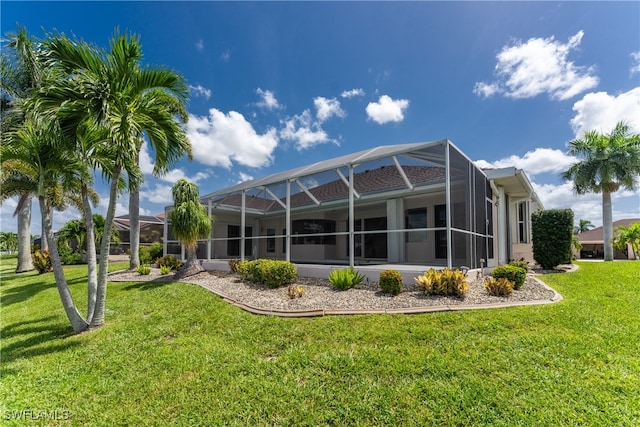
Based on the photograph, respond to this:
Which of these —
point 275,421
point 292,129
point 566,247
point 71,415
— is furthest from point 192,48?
point 566,247

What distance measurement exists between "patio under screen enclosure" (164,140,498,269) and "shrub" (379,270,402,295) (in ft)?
4.40

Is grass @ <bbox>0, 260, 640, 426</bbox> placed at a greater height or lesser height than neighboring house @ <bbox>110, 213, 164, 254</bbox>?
lesser

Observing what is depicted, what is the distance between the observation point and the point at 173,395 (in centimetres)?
366

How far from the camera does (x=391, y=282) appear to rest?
6.84m

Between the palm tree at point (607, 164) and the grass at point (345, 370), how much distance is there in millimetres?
16358

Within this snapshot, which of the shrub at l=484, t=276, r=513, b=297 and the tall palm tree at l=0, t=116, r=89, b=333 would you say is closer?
the tall palm tree at l=0, t=116, r=89, b=333

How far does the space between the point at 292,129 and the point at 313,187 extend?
17.5 feet

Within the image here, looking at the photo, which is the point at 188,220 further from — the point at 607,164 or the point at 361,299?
the point at 607,164

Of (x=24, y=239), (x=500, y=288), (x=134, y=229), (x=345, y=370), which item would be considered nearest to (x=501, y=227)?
(x=500, y=288)

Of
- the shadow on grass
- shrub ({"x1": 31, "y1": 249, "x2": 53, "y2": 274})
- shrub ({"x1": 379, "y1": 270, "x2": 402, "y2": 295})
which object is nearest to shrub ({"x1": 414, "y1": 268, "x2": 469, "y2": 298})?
shrub ({"x1": 379, "y1": 270, "x2": 402, "y2": 295})

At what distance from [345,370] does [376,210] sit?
11.2 metres

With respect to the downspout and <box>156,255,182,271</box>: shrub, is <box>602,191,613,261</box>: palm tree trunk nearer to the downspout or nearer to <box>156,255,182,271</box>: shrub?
the downspout

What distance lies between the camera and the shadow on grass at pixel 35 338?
5457mm

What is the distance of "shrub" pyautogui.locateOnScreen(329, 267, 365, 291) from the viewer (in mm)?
7609
